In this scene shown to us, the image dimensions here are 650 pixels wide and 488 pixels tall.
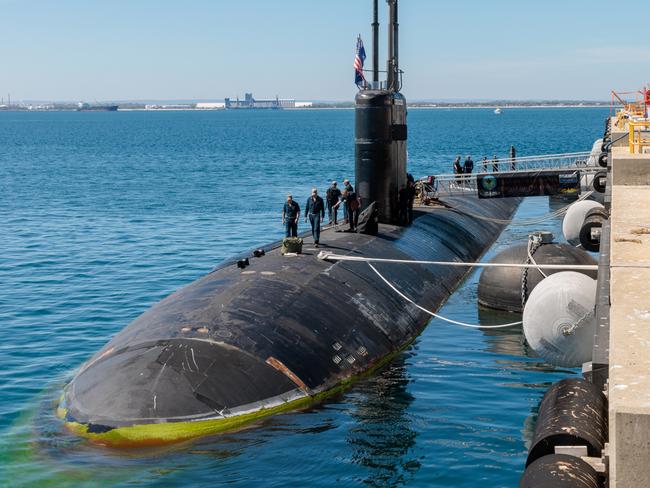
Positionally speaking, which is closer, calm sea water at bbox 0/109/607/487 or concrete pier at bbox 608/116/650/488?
concrete pier at bbox 608/116/650/488

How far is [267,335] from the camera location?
17.0m

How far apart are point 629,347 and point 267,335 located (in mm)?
7867

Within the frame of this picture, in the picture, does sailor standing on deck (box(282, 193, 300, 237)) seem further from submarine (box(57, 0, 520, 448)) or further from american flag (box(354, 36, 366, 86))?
american flag (box(354, 36, 366, 86))

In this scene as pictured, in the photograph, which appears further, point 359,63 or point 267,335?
point 359,63

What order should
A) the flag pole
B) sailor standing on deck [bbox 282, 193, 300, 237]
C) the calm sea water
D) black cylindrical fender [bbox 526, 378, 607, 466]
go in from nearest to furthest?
black cylindrical fender [bbox 526, 378, 607, 466]
the calm sea water
sailor standing on deck [bbox 282, 193, 300, 237]
the flag pole

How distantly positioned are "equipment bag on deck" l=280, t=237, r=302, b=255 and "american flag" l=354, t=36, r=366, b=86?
700 cm

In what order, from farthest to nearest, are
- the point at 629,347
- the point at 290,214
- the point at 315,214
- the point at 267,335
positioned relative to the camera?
the point at 290,214, the point at 315,214, the point at 267,335, the point at 629,347

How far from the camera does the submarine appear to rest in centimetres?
1498

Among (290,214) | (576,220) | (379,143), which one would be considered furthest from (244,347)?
(576,220)

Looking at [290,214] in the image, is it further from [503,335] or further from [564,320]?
[564,320]

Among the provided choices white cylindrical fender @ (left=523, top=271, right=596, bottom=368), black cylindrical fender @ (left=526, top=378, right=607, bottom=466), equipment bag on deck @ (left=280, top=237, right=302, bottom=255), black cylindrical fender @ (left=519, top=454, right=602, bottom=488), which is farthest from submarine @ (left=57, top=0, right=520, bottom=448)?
black cylindrical fender @ (left=519, top=454, right=602, bottom=488)

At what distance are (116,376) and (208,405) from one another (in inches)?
70.9

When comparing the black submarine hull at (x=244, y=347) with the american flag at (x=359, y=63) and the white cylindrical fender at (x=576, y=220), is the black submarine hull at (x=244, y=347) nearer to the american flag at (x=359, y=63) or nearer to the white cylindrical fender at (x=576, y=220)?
the american flag at (x=359, y=63)

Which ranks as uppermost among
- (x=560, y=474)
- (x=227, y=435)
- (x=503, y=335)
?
(x=560, y=474)
